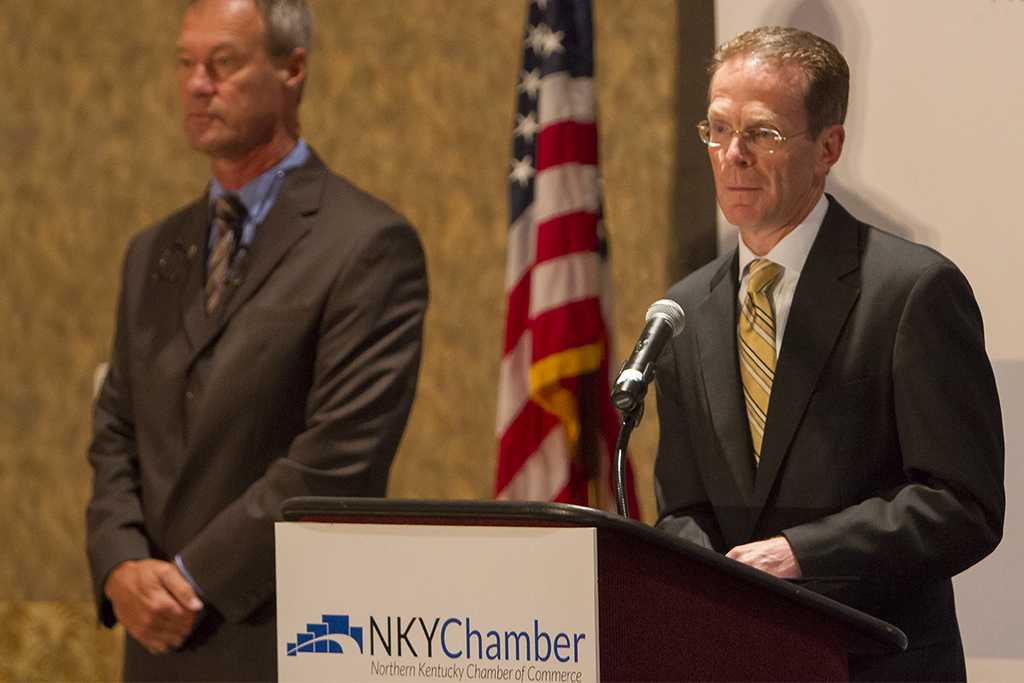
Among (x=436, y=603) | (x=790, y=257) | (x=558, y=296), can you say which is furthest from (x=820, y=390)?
(x=436, y=603)

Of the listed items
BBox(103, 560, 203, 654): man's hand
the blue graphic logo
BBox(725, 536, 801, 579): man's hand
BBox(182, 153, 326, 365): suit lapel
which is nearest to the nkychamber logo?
the blue graphic logo

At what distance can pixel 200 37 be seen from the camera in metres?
3.60

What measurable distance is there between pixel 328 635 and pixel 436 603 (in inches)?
6.4

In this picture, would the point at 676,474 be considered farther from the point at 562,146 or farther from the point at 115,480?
the point at 115,480

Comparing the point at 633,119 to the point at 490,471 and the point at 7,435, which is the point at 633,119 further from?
the point at 7,435

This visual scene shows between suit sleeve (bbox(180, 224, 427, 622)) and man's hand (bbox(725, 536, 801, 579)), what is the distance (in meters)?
1.11

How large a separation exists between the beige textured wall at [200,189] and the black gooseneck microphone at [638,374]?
5.94 ft

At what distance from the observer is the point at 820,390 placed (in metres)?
2.75

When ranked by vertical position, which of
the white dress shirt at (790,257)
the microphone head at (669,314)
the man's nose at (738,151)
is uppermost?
the man's nose at (738,151)

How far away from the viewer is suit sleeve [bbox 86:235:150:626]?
344 cm

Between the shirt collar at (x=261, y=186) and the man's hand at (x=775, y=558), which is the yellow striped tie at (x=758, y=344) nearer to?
the man's hand at (x=775, y=558)

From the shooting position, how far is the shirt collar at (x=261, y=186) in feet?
11.7

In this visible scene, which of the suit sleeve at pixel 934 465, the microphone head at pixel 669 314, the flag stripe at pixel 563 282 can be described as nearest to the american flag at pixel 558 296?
the flag stripe at pixel 563 282

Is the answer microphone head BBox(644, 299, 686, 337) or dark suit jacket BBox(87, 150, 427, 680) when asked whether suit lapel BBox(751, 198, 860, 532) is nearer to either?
microphone head BBox(644, 299, 686, 337)
